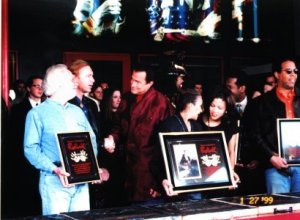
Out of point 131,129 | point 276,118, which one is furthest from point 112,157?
point 276,118

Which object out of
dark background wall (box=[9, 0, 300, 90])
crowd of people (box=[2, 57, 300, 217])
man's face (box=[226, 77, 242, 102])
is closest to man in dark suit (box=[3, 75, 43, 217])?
crowd of people (box=[2, 57, 300, 217])

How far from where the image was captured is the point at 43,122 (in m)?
3.74

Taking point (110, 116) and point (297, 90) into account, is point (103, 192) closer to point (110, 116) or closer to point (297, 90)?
point (110, 116)

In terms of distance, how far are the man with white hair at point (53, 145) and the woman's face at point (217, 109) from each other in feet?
4.28

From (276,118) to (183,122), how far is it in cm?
96

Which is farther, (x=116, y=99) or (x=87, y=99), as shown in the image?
(x=116, y=99)

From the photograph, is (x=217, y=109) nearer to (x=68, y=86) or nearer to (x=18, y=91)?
(x=68, y=86)

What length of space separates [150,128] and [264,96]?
1226 mm

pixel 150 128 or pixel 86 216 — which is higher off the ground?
pixel 150 128

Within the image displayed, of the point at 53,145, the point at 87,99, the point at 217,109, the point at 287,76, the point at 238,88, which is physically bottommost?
the point at 53,145

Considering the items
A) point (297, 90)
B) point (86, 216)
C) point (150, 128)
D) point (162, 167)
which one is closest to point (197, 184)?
point (162, 167)

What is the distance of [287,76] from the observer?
16.1 feet

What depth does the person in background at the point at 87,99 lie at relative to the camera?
165 inches
